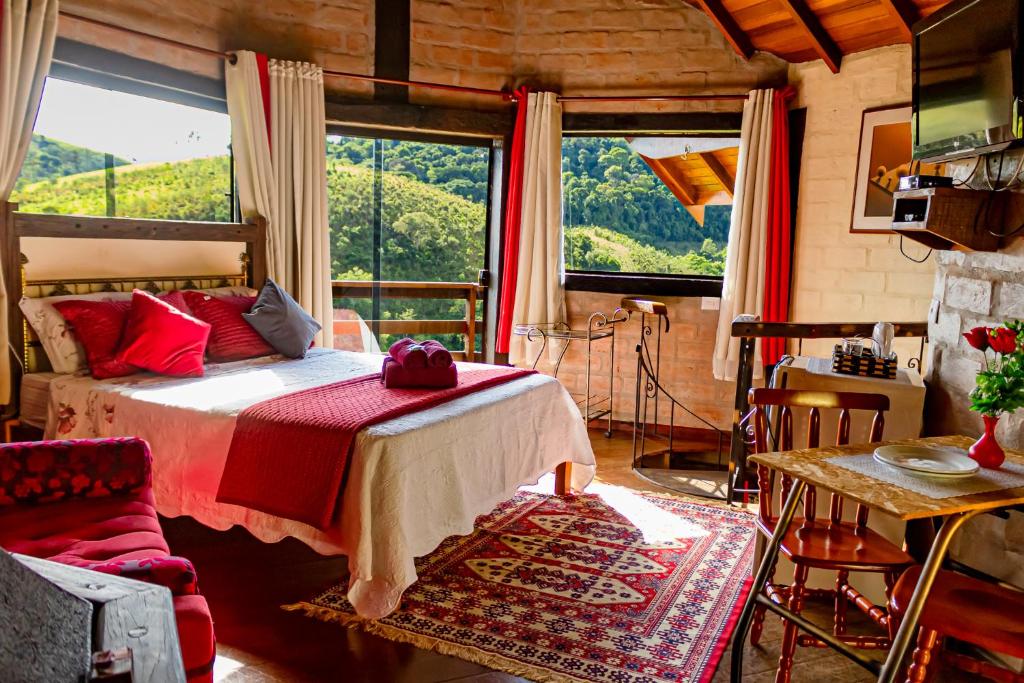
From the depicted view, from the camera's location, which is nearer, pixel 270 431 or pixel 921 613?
pixel 921 613

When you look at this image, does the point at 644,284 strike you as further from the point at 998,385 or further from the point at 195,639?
the point at 195,639

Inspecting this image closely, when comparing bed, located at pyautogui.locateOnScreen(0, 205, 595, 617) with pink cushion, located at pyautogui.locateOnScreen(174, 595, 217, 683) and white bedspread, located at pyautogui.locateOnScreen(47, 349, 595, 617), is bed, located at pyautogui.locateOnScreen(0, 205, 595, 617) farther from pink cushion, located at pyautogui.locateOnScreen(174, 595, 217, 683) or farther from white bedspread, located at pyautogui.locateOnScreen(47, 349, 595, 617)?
pink cushion, located at pyautogui.locateOnScreen(174, 595, 217, 683)

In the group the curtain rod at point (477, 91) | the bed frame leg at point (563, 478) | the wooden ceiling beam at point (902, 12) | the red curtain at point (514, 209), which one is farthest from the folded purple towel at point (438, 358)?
the wooden ceiling beam at point (902, 12)

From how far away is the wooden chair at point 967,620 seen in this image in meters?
1.75

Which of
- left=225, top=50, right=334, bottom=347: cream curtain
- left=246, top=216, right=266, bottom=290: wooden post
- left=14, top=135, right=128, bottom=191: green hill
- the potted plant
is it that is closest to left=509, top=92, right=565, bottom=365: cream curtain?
left=225, top=50, right=334, bottom=347: cream curtain

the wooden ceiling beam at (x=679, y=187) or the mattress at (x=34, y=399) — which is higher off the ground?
the wooden ceiling beam at (x=679, y=187)

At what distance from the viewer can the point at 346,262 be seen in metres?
5.52

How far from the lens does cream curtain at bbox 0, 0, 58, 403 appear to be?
345 cm

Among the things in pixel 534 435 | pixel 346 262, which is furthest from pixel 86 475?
pixel 346 262

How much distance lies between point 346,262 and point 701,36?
290 cm

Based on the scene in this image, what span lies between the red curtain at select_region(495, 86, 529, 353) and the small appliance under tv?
2863 millimetres

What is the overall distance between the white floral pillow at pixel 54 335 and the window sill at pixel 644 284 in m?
3.26

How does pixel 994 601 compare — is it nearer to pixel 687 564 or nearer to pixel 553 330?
pixel 687 564

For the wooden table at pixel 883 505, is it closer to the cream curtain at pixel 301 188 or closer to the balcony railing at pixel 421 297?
the cream curtain at pixel 301 188
